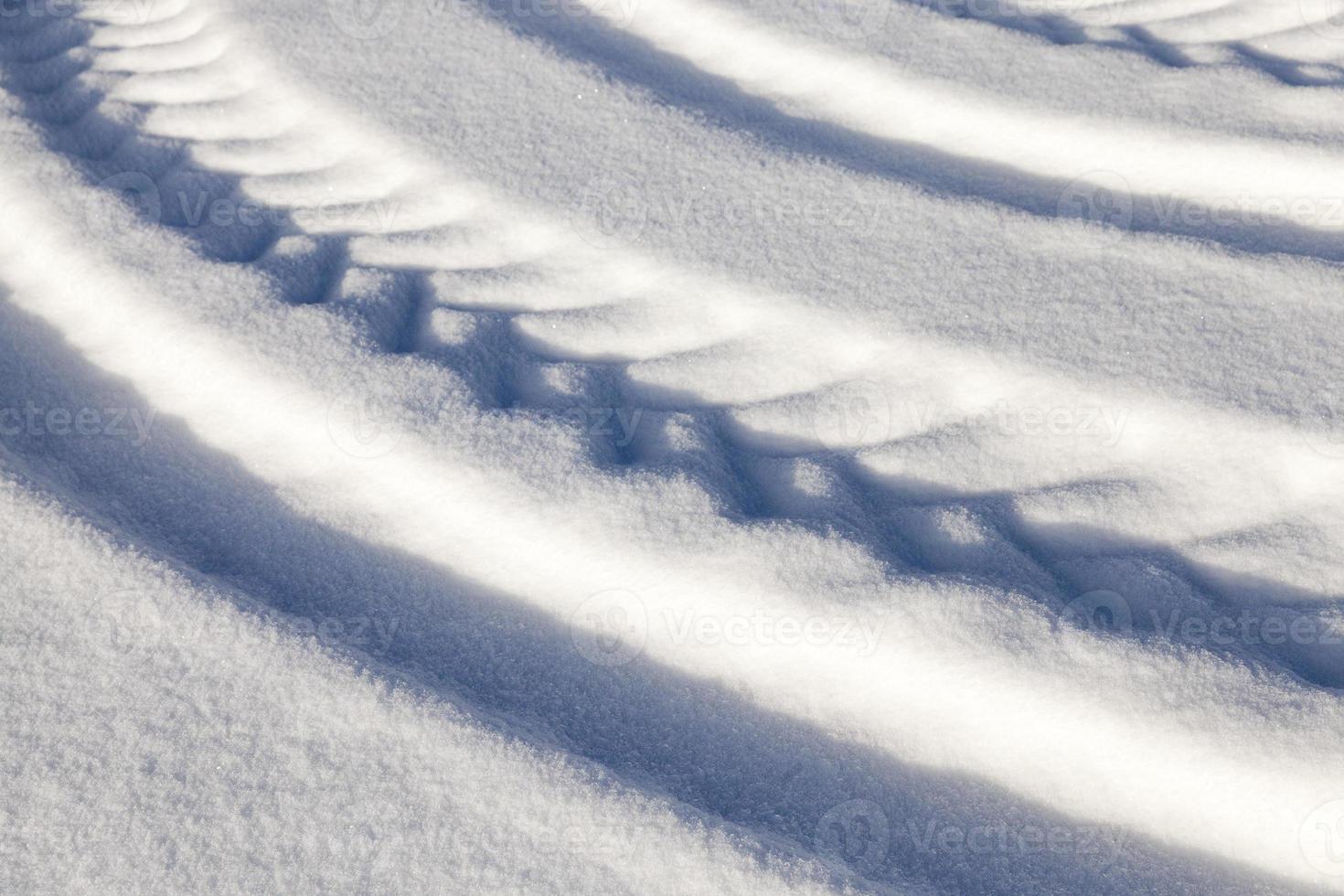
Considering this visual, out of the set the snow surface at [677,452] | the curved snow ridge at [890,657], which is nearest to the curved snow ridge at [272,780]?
the snow surface at [677,452]

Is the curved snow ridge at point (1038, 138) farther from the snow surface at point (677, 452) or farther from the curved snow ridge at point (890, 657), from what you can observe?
the curved snow ridge at point (890, 657)

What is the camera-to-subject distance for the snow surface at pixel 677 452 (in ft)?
4.10

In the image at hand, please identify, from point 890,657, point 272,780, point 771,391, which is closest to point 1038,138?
point 771,391

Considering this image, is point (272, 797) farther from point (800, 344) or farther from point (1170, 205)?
point (1170, 205)

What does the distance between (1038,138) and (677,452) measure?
3.16 feet

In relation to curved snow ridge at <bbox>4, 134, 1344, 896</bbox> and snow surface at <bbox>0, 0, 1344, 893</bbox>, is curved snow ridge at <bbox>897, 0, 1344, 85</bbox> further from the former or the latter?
curved snow ridge at <bbox>4, 134, 1344, 896</bbox>

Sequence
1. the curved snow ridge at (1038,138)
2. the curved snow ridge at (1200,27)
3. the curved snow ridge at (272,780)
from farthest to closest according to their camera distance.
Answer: the curved snow ridge at (1200,27)
the curved snow ridge at (1038,138)
the curved snow ridge at (272,780)

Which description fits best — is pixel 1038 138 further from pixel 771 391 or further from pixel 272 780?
pixel 272 780

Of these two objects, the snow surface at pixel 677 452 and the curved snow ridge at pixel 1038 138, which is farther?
the curved snow ridge at pixel 1038 138

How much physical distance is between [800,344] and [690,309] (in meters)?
0.19

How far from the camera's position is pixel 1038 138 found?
6.34 ft

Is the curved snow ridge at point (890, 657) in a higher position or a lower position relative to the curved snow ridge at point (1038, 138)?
lower

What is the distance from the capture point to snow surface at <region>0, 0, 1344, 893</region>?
4.10ft

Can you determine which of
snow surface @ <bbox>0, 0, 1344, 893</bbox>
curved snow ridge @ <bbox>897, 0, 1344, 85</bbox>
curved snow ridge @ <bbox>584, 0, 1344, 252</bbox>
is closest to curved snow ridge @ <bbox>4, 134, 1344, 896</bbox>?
snow surface @ <bbox>0, 0, 1344, 893</bbox>
